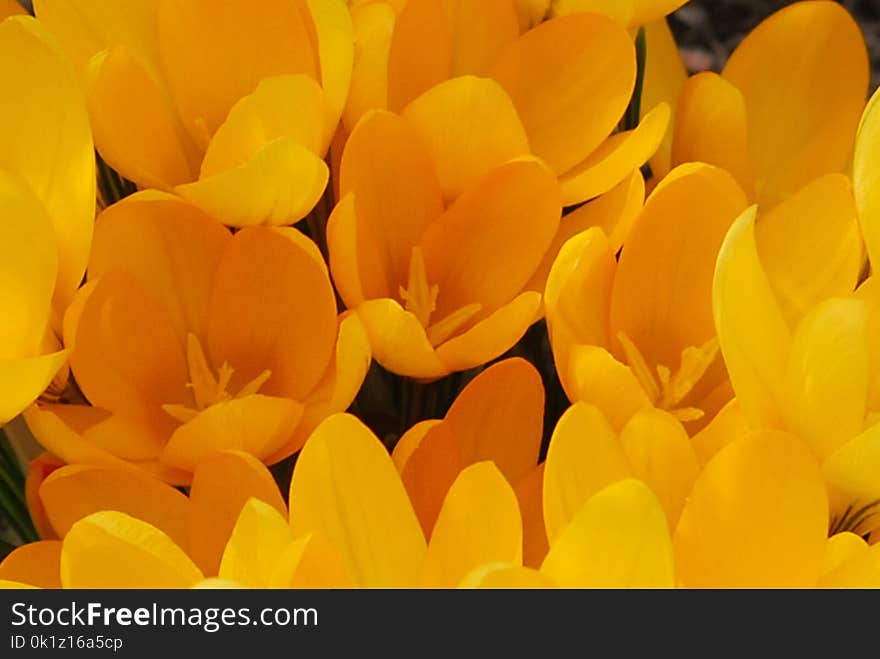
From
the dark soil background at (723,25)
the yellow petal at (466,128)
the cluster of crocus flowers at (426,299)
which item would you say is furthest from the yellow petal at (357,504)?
the dark soil background at (723,25)

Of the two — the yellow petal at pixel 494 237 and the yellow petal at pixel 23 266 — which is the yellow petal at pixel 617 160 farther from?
the yellow petal at pixel 23 266

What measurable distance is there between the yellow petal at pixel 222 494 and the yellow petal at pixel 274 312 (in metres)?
0.05

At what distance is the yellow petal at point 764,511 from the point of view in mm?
310

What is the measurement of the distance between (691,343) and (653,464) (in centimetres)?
7

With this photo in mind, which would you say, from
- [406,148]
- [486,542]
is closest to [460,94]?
[406,148]

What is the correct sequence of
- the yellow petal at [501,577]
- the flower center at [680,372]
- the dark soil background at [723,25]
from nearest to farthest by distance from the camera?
the yellow petal at [501,577] → the flower center at [680,372] → the dark soil background at [723,25]

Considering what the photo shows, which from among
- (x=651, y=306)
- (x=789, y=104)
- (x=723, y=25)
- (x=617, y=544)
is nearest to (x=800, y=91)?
(x=789, y=104)

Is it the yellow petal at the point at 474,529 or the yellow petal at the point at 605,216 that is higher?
the yellow petal at the point at 605,216

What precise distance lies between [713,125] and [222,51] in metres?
0.15

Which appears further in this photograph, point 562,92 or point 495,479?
point 562,92

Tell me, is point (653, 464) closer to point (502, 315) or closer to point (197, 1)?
point (502, 315)

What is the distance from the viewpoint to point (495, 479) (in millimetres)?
310

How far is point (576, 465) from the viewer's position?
0.31 m

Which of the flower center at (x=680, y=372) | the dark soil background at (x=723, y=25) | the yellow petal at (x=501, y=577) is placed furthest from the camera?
the dark soil background at (x=723, y=25)
